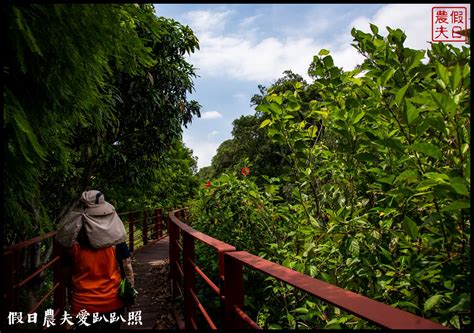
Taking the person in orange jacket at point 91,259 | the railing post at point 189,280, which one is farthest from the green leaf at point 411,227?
the person in orange jacket at point 91,259

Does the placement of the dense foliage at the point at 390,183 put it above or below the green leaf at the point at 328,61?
below

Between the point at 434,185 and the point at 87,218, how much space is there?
2.54 m

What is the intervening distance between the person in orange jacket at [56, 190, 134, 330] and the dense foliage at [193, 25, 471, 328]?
1.45m

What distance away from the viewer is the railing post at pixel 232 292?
6.57 ft

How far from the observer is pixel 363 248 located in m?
2.27

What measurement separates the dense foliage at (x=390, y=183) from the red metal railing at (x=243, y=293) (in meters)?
→ 0.51

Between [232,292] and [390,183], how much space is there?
103cm

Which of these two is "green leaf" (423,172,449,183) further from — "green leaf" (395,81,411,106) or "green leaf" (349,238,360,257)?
"green leaf" (349,238,360,257)

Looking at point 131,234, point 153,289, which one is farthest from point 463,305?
point 131,234

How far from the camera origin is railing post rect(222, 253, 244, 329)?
6.57 ft

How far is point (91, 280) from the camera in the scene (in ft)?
A: 9.95

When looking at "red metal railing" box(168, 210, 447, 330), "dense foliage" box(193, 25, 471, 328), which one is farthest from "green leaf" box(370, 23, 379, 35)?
"red metal railing" box(168, 210, 447, 330)

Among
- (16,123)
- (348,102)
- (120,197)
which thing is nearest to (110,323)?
(16,123)

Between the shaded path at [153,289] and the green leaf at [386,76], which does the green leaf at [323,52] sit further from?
the shaded path at [153,289]
